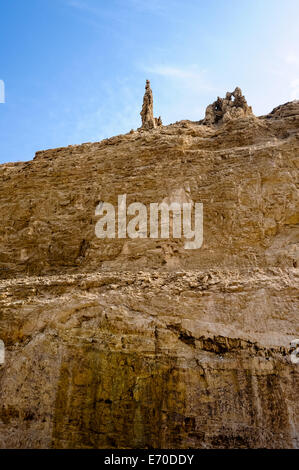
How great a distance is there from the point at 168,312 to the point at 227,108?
14.1 meters

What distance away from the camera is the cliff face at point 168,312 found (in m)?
7.58

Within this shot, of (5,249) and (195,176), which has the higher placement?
(195,176)

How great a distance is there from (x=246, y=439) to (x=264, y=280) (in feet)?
12.1

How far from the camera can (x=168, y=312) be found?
8.81 metres

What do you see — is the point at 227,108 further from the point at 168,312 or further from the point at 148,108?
the point at 168,312

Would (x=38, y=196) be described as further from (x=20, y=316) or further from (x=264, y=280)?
(x=264, y=280)

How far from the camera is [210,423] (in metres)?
7.32

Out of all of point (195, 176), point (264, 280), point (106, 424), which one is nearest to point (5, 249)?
point (195, 176)

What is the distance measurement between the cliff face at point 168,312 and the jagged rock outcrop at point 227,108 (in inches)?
194

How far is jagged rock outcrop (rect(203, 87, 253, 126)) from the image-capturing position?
1877cm

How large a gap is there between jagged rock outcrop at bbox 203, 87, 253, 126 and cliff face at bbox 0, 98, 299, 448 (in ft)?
16.2

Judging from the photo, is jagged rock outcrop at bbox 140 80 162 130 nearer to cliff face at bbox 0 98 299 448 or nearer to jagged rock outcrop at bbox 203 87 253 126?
jagged rock outcrop at bbox 203 87 253 126

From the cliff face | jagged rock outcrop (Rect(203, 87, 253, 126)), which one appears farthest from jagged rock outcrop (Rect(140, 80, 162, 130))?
the cliff face
